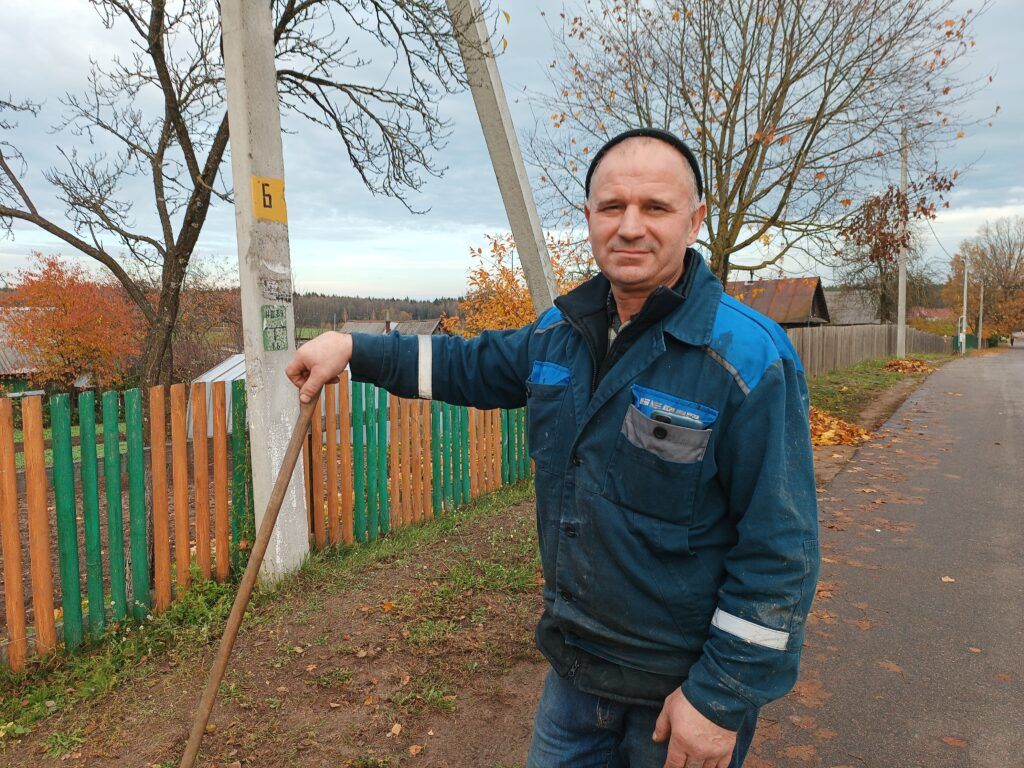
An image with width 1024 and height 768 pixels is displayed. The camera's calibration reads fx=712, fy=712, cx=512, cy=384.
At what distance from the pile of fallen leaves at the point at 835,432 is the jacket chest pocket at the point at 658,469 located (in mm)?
9641

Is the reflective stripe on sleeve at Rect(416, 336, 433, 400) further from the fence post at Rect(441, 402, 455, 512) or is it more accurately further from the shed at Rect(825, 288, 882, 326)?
the shed at Rect(825, 288, 882, 326)

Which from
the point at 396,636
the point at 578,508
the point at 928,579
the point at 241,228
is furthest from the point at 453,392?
the point at 928,579

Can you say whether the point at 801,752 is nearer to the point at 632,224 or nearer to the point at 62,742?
the point at 632,224

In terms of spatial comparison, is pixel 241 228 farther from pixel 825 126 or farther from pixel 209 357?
pixel 209 357

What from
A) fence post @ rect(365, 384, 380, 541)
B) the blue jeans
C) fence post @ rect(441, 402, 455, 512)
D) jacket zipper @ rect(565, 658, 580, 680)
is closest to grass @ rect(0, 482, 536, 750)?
fence post @ rect(365, 384, 380, 541)

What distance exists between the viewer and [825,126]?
12.1 m

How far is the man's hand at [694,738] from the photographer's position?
5.00 feet

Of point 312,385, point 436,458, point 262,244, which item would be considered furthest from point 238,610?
point 436,458

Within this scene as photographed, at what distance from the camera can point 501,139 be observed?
543 cm

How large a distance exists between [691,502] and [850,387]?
727 inches

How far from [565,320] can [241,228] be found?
301 cm

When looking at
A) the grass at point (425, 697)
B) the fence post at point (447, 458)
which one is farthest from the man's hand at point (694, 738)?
the fence post at point (447, 458)

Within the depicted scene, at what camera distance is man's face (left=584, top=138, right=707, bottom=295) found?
5.40 feet

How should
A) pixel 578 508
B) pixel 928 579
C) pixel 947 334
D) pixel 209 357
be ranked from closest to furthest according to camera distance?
1. pixel 578 508
2. pixel 928 579
3. pixel 209 357
4. pixel 947 334
